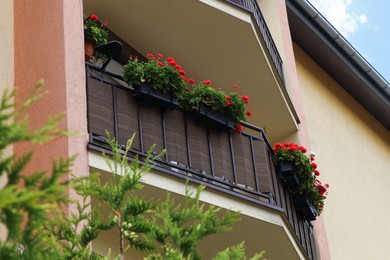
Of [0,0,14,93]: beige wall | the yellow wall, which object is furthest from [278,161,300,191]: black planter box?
[0,0,14,93]: beige wall

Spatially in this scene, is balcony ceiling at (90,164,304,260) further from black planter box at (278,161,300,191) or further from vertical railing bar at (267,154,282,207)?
black planter box at (278,161,300,191)

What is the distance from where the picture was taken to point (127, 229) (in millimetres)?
4766

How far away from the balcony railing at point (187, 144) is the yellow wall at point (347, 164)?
13.5 ft

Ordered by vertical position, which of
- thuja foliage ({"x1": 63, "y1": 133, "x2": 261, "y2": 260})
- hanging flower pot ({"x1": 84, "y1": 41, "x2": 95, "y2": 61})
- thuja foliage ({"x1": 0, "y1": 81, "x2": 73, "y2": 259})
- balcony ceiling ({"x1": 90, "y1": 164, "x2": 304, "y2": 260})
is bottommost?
thuja foliage ({"x1": 0, "y1": 81, "x2": 73, "y2": 259})

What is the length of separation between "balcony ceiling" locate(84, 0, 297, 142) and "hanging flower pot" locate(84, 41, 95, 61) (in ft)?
4.00

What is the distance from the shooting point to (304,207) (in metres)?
11.1

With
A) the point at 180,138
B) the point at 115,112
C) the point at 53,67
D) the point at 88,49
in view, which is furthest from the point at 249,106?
the point at 53,67

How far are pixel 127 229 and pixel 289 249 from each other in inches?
219

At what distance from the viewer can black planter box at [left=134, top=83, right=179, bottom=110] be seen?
895 cm

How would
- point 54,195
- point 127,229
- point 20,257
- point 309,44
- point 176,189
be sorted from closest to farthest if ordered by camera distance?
1. point 54,195
2. point 20,257
3. point 127,229
4. point 176,189
5. point 309,44

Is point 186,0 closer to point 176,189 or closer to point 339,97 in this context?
point 176,189

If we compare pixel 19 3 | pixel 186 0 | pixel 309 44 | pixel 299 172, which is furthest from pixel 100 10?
pixel 309 44

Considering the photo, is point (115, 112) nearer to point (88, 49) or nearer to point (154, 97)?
point (154, 97)

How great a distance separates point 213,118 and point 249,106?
10.8 ft
